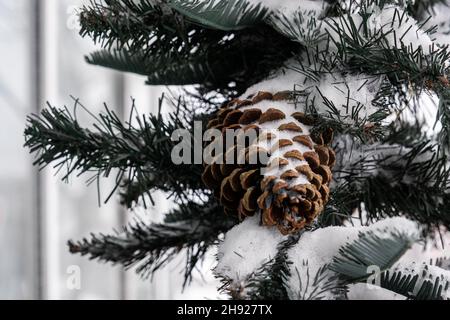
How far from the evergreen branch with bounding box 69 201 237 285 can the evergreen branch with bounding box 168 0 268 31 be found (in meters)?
0.14

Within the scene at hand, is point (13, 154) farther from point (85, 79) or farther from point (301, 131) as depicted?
point (301, 131)

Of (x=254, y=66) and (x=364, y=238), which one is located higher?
(x=254, y=66)

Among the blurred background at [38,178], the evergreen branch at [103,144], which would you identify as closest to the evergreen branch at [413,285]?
the evergreen branch at [103,144]

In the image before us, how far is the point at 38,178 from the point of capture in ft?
2.87

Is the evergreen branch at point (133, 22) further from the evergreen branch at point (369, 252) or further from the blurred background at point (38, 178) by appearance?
the blurred background at point (38, 178)

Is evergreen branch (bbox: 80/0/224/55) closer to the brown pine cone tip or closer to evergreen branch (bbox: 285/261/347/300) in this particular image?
the brown pine cone tip

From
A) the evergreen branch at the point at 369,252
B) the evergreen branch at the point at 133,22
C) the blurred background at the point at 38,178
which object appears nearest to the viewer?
the evergreen branch at the point at 369,252

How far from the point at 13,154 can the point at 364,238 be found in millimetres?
681

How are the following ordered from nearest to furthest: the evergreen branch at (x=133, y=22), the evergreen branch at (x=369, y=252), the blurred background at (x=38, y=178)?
the evergreen branch at (x=369, y=252) → the evergreen branch at (x=133, y=22) → the blurred background at (x=38, y=178)

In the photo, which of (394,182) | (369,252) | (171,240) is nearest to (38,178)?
(171,240)

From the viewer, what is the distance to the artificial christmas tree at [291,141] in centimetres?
26

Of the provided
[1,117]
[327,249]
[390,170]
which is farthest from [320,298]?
[1,117]

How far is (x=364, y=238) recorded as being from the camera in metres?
0.22

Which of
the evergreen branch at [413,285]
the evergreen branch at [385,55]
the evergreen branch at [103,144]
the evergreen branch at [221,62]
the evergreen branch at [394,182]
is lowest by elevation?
the evergreen branch at [413,285]
